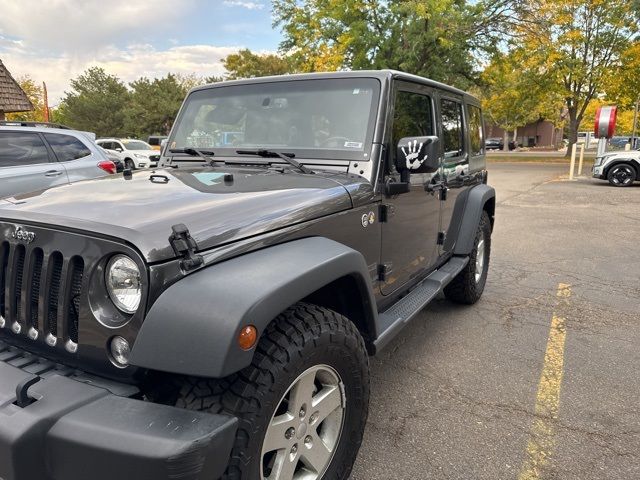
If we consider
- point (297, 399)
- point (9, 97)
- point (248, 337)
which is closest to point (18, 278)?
point (248, 337)

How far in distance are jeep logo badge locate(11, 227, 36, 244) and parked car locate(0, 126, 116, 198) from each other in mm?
4784

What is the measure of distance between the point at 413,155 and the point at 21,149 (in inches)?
245

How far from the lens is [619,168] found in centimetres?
1448

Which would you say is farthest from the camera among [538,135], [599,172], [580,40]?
[538,135]

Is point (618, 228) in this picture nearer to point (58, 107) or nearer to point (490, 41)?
point (490, 41)

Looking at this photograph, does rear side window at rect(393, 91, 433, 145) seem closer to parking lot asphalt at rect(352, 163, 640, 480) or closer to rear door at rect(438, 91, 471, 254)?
rear door at rect(438, 91, 471, 254)

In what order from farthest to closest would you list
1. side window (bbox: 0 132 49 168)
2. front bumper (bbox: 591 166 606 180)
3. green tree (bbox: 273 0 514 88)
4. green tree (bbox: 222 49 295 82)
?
green tree (bbox: 222 49 295 82)
green tree (bbox: 273 0 514 88)
front bumper (bbox: 591 166 606 180)
side window (bbox: 0 132 49 168)

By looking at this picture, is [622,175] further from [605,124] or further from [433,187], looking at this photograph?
[433,187]

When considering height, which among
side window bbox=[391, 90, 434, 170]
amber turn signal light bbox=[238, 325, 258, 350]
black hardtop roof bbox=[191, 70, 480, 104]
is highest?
black hardtop roof bbox=[191, 70, 480, 104]

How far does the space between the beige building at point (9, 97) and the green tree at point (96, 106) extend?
1077 inches

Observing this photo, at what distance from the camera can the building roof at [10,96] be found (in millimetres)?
15141

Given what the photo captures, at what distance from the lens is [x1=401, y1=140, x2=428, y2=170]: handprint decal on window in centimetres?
246

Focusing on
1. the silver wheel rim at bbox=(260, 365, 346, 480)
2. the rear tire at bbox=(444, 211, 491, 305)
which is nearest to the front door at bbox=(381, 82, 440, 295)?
the rear tire at bbox=(444, 211, 491, 305)

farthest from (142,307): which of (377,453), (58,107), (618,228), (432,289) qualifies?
(58,107)
